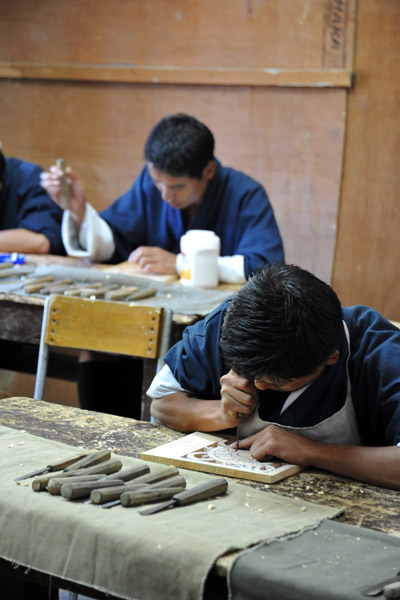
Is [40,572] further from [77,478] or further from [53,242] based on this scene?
[53,242]

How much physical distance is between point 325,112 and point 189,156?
4.20ft

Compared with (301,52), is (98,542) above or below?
below

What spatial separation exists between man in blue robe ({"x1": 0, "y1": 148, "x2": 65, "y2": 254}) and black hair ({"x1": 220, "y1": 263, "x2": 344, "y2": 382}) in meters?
2.71

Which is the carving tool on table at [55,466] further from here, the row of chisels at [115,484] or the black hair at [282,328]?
the black hair at [282,328]

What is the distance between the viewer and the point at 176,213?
4324 millimetres

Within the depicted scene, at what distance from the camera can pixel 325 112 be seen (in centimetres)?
492

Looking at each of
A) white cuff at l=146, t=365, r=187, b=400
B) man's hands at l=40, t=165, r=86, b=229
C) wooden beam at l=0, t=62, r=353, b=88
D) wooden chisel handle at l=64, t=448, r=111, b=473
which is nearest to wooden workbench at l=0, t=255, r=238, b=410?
man's hands at l=40, t=165, r=86, b=229

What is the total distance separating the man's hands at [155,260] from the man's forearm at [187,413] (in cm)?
176

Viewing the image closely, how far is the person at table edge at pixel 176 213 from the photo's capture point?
399 centimetres

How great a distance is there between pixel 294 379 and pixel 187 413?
385mm

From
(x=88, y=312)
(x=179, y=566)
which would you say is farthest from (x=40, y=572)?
(x=88, y=312)

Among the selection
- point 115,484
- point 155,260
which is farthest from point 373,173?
point 115,484

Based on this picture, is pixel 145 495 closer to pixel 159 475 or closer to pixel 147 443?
pixel 159 475

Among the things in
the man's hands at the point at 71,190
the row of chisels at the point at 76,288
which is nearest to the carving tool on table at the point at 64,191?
the man's hands at the point at 71,190
